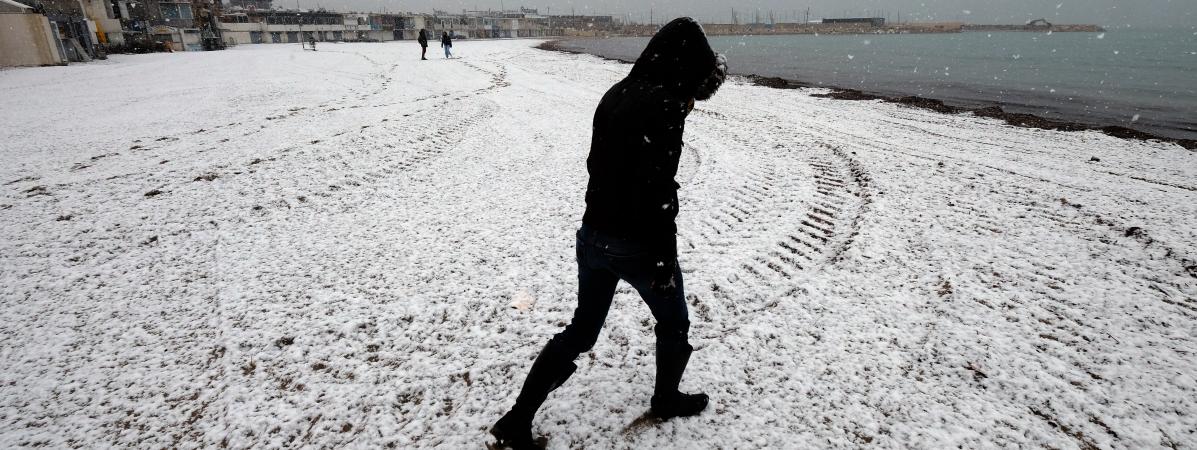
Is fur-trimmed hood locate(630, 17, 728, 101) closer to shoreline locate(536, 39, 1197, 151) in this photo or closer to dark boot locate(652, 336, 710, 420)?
dark boot locate(652, 336, 710, 420)

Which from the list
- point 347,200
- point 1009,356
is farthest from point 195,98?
point 1009,356

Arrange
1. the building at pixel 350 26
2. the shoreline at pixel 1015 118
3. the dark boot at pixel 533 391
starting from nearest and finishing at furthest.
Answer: the dark boot at pixel 533 391 → the shoreline at pixel 1015 118 → the building at pixel 350 26

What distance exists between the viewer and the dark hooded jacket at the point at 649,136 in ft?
5.95

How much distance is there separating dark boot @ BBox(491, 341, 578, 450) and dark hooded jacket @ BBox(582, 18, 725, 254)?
633 millimetres

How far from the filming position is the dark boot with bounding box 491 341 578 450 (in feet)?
7.06

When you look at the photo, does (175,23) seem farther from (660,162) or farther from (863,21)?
(863,21)

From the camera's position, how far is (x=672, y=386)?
245cm

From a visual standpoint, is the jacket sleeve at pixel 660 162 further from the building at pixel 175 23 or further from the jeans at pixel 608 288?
the building at pixel 175 23

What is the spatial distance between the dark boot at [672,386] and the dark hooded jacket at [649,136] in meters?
0.57

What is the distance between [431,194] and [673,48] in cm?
483

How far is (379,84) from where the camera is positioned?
16.5 m

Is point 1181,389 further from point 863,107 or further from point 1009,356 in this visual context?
point 863,107

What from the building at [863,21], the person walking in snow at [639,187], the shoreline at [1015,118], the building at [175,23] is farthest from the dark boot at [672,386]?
the building at [863,21]

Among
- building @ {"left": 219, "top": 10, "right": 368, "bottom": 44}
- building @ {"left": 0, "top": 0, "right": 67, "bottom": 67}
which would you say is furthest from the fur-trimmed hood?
building @ {"left": 219, "top": 10, "right": 368, "bottom": 44}
